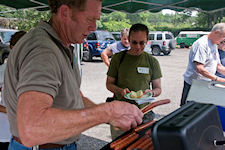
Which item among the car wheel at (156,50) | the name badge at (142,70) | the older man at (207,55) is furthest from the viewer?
the car wheel at (156,50)

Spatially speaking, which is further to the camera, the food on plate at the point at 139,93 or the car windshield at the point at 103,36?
the car windshield at the point at 103,36

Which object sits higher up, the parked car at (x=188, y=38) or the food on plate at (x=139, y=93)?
the parked car at (x=188, y=38)

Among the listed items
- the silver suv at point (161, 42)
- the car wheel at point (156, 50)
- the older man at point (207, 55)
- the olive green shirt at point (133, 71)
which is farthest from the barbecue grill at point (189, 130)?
the car wheel at point (156, 50)

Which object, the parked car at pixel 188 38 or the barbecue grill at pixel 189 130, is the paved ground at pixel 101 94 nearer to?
the barbecue grill at pixel 189 130

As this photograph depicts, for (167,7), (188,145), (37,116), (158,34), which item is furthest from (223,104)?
(158,34)

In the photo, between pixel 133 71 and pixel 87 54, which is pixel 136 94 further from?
pixel 87 54

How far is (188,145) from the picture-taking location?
860mm

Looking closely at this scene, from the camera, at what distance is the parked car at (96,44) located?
13.6 meters

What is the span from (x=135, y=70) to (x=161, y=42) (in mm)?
16215

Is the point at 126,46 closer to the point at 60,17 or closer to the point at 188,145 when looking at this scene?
the point at 60,17

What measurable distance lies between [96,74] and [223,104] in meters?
7.87

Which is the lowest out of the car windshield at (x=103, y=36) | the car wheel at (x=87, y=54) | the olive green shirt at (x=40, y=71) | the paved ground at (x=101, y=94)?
the paved ground at (x=101, y=94)

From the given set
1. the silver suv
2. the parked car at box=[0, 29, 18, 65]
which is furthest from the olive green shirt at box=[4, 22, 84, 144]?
the silver suv

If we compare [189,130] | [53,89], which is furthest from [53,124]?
[189,130]
